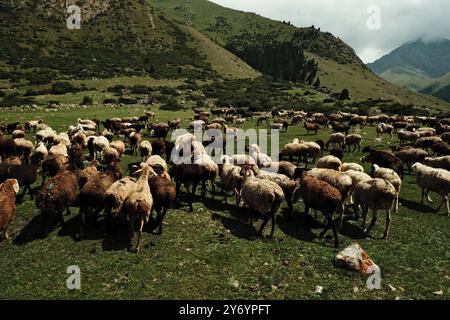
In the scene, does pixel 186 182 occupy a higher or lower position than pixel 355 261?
higher

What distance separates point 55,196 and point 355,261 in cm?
1157

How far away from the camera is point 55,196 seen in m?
14.2

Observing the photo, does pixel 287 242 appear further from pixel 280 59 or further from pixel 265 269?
pixel 280 59

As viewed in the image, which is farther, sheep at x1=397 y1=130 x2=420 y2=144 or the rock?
sheep at x1=397 y1=130 x2=420 y2=144

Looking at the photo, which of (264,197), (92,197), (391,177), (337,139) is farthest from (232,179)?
(337,139)

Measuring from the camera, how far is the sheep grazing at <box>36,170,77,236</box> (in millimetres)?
13966

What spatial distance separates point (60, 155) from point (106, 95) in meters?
55.9

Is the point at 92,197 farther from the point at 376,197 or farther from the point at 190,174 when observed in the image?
the point at 376,197

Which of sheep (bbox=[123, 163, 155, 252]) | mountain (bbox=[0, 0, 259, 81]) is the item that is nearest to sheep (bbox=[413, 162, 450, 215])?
sheep (bbox=[123, 163, 155, 252])

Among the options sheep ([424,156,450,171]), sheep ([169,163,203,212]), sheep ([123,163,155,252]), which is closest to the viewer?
sheep ([123,163,155,252])

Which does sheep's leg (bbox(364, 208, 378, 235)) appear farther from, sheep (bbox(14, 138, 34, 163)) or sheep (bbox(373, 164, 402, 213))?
sheep (bbox(14, 138, 34, 163))

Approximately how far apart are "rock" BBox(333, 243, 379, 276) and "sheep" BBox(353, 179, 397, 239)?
11.2ft
